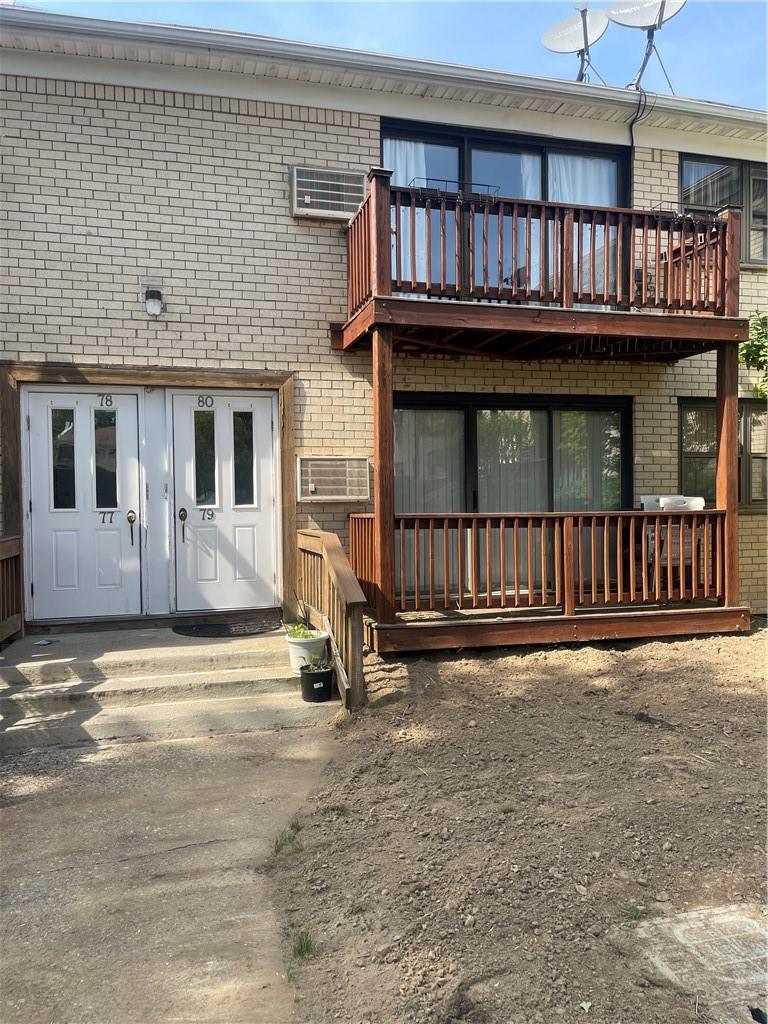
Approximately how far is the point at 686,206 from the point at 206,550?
6582 millimetres

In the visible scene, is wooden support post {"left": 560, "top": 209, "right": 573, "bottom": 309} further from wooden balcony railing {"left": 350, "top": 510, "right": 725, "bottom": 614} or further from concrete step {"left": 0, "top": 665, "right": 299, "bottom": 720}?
concrete step {"left": 0, "top": 665, "right": 299, "bottom": 720}

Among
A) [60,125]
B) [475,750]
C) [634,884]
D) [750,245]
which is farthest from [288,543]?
[750,245]

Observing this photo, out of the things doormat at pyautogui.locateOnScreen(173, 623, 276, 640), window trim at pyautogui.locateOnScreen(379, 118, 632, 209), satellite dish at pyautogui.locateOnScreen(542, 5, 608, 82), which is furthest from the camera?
satellite dish at pyautogui.locateOnScreen(542, 5, 608, 82)

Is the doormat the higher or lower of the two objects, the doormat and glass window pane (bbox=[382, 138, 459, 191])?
the lower

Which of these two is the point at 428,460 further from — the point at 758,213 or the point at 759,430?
the point at 758,213

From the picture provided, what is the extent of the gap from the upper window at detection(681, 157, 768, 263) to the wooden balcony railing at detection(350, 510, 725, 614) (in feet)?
12.9

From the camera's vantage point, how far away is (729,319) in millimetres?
7234

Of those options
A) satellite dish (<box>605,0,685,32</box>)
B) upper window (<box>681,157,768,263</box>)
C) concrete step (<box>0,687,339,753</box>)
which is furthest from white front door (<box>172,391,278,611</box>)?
satellite dish (<box>605,0,685,32</box>)

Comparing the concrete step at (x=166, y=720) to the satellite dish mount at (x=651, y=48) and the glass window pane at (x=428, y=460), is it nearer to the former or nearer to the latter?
the glass window pane at (x=428, y=460)

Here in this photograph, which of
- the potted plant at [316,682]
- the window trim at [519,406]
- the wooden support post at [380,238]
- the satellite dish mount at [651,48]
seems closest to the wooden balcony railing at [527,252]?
the wooden support post at [380,238]

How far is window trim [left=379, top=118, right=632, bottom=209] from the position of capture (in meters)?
7.83

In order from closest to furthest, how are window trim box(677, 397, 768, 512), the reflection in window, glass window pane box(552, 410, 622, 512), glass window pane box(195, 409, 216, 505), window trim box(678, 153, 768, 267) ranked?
glass window pane box(195, 409, 216, 505) → glass window pane box(552, 410, 622, 512) → window trim box(677, 397, 768, 512) → window trim box(678, 153, 768, 267) → the reflection in window

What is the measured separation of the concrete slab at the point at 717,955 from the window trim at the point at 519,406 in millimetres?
5488

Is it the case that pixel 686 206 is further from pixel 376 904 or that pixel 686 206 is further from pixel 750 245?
pixel 376 904
